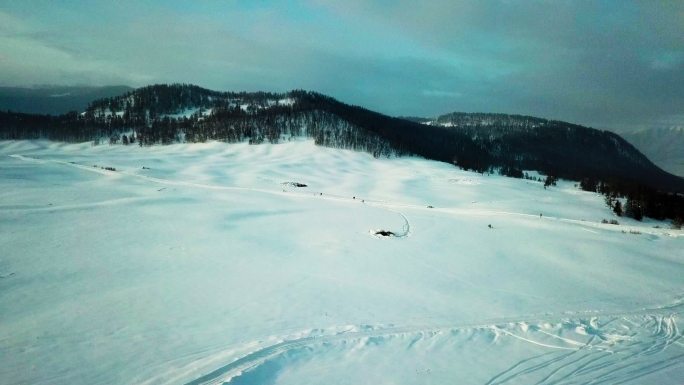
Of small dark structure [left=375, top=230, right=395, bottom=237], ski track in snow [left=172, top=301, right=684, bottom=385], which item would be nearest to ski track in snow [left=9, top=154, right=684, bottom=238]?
small dark structure [left=375, top=230, right=395, bottom=237]

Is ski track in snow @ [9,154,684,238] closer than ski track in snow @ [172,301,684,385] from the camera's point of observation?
No

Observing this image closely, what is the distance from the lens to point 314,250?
2359cm

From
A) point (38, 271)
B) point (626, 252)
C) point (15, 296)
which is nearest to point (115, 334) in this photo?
point (15, 296)

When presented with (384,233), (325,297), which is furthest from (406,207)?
(325,297)

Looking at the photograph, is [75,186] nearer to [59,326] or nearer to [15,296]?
[15,296]

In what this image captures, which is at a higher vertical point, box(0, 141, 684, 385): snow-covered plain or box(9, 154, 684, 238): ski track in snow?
box(9, 154, 684, 238): ski track in snow

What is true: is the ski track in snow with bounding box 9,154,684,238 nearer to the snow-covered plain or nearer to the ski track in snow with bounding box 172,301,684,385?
the snow-covered plain

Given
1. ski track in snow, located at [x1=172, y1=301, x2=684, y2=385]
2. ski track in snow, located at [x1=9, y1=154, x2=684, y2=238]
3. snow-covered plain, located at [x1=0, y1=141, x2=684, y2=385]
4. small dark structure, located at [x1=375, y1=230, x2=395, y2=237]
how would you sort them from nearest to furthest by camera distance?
ski track in snow, located at [x1=172, y1=301, x2=684, y2=385]
snow-covered plain, located at [x1=0, y1=141, x2=684, y2=385]
small dark structure, located at [x1=375, y1=230, x2=395, y2=237]
ski track in snow, located at [x1=9, y1=154, x2=684, y2=238]

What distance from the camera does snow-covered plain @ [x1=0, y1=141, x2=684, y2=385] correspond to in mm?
10805

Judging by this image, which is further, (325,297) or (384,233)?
A: (384,233)

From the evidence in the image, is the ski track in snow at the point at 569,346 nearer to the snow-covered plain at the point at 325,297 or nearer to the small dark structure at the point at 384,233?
the snow-covered plain at the point at 325,297

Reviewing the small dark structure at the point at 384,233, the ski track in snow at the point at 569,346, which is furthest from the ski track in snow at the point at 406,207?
the ski track in snow at the point at 569,346

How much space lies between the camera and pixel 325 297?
632 inches

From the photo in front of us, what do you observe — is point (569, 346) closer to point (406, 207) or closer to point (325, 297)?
point (325, 297)
